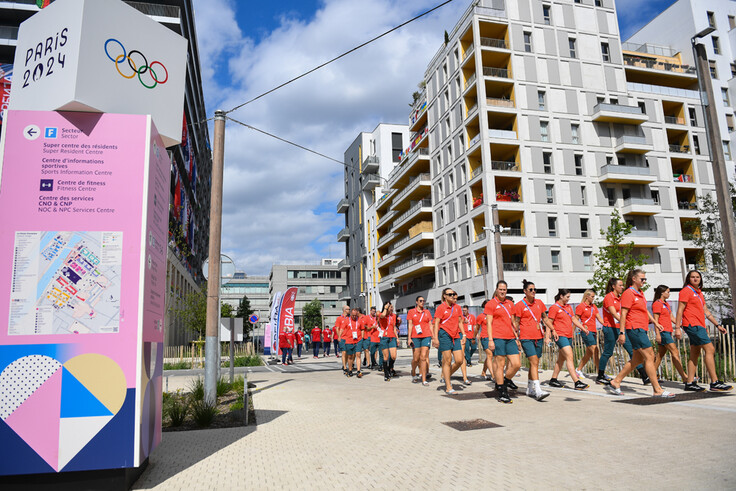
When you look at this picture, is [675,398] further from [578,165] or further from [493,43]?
[493,43]

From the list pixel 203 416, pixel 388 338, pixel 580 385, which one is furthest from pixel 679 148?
pixel 203 416

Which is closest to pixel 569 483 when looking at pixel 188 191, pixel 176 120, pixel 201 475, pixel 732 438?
pixel 732 438

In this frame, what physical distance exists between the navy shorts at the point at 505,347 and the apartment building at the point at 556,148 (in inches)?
1258

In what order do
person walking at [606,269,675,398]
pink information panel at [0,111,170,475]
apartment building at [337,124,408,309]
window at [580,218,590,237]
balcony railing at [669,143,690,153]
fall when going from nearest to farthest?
pink information panel at [0,111,170,475] < person walking at [606,269,675,398] < window at [580,218,590,237] < balcony railing at [669,143,690,153] < apartment building at [337,124,408,309]

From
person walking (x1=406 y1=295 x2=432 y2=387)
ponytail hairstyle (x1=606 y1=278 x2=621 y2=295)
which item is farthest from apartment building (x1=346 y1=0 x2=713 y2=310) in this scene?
ponytail hairstyle (x1=606 y1=278 x2=621 y2=295)

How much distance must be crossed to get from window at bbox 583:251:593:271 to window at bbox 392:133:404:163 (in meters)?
34.7

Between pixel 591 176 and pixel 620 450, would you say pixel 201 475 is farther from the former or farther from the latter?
pixel 591 176

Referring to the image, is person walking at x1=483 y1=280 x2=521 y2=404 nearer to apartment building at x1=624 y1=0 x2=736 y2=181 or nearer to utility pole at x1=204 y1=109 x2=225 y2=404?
utility pole at x1=204 y1=109 x2=225 y2=404

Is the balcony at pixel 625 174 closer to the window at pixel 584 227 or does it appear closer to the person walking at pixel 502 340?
the window at pixel 584 227

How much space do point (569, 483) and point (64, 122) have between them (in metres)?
5.27

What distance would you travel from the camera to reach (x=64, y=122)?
4.73 m

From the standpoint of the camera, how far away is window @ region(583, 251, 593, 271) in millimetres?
43562

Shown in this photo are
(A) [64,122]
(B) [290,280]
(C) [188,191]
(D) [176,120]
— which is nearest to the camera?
(A) [64,122]

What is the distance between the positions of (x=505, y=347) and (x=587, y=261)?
3807 cm
